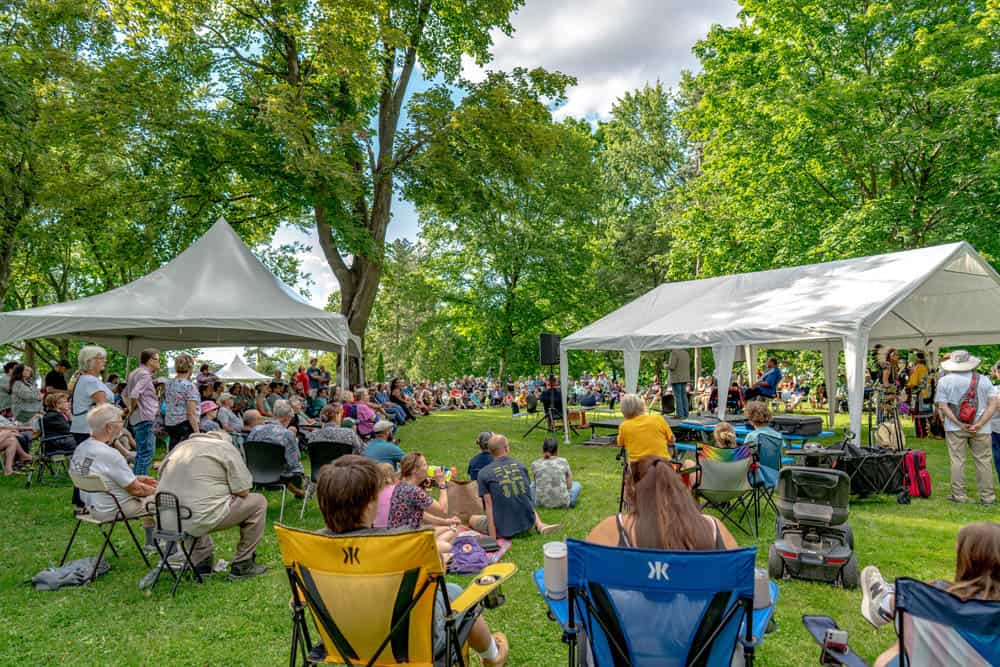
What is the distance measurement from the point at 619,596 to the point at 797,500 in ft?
9.35

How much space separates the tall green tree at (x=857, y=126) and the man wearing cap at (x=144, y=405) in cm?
1415

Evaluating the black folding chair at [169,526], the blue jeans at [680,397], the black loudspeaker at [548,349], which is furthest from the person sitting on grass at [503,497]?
the black loudspeaker at [548,349]

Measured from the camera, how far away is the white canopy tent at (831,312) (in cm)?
804

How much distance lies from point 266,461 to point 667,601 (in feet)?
16.7

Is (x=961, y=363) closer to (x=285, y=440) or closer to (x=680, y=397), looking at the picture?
(x=680, y=397)

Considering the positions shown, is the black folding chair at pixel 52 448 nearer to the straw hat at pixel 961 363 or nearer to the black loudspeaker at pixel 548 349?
the black loudspeaker at pixel 548 349

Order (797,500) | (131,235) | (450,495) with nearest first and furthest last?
(797,500) → (450,495) → (131,235)

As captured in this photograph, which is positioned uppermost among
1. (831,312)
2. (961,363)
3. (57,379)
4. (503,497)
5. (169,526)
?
(831,312)

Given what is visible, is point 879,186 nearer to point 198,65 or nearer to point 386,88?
point 386,88

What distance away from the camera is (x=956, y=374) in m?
6.37

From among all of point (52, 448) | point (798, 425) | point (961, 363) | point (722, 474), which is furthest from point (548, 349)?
point (52, 448)

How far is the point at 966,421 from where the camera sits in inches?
249

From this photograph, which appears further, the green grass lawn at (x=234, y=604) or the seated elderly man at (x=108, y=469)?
the seated elderly man at (x=108, y=469)

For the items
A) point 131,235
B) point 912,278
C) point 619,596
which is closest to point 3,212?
point 131,235
